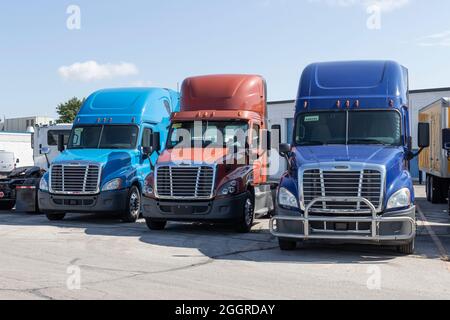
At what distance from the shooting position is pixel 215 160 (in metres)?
12.9

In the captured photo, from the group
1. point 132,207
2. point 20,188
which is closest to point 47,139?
point 20,188

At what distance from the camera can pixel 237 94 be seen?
570 inches

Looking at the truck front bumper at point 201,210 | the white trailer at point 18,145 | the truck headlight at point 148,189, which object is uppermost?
the truck headlight at point 148,189

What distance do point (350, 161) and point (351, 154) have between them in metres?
0.38

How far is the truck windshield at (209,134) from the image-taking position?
13648mm

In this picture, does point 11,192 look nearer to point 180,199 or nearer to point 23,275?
point 180,199

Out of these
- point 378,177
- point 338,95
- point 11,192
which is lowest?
point 11,192

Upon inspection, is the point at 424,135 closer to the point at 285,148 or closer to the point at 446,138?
the point at 285,148

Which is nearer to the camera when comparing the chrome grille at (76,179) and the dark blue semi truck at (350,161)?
the dark blue semi truck at (350,161)

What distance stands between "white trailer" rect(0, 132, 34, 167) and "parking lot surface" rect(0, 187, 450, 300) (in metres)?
41.2

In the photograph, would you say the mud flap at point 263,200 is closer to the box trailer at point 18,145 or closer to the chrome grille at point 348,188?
the chrome grille at point 348,188
